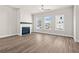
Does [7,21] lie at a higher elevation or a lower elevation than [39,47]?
higher

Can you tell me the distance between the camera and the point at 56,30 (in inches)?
322

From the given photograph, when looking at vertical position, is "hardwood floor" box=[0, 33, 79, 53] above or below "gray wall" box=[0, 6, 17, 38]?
below

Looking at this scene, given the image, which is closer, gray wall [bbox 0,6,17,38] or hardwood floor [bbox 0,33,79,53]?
hardwood floor [bbox 0,33,79,53]

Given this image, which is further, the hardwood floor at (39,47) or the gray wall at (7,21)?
the gray wall at (7,21)

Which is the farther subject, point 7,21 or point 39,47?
point 7,21

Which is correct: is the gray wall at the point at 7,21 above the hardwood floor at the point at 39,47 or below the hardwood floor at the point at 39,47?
above
